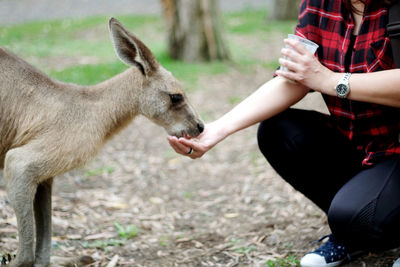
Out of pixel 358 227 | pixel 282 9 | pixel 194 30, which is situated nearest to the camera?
pixel 358 227

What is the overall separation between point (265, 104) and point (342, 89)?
50cm

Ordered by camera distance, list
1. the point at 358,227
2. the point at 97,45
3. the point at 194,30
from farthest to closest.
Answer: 1. the point at 97,45
2. the point at 194,30
3. the point at 358,227

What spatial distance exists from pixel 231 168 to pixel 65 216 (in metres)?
1.67

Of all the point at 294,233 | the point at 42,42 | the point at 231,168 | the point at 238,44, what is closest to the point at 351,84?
the point at 294,233

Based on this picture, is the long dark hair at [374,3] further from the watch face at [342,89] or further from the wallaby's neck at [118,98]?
the wallaby's neck at [118,98]

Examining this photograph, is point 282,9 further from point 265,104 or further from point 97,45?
point 265,104

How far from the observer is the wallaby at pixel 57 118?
8.21 feet

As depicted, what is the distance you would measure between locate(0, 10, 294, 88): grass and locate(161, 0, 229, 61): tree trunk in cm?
17

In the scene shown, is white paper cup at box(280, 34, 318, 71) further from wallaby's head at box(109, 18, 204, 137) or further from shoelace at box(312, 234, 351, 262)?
shoelace at box(312, 234, 351, 262)

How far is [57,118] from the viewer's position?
2.70 metres

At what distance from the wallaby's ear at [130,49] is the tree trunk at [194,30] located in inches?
183

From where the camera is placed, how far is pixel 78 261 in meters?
2.82

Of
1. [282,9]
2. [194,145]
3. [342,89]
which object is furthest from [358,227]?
[282,9]

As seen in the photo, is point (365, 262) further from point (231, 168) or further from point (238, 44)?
point (238, 44)
